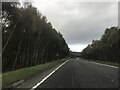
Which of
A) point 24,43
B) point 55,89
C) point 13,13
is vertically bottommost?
point 55,89

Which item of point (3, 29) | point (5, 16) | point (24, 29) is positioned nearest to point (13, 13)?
point (5, 16)

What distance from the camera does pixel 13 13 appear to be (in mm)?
33344

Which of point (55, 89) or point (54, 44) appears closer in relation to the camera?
point (55, 89)

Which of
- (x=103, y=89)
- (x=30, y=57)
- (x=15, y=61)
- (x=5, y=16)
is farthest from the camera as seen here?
(x=30, y=57)

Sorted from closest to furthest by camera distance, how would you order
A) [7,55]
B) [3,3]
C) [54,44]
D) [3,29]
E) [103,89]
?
[103,89], [3,3], [3,29], [7,55], [54,44]

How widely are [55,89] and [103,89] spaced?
204 cm

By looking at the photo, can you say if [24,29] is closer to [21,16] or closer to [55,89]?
[21,16]

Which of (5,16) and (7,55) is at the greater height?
(5,16)

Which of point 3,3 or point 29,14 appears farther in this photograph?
point 29,14

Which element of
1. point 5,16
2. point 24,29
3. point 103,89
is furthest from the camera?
point 24,29

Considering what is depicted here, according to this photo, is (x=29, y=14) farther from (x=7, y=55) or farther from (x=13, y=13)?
(x=7, y=55)

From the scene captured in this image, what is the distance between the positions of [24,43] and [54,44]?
130ft

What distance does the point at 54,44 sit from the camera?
84812 mm

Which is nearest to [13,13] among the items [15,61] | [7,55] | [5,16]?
[5,16]
